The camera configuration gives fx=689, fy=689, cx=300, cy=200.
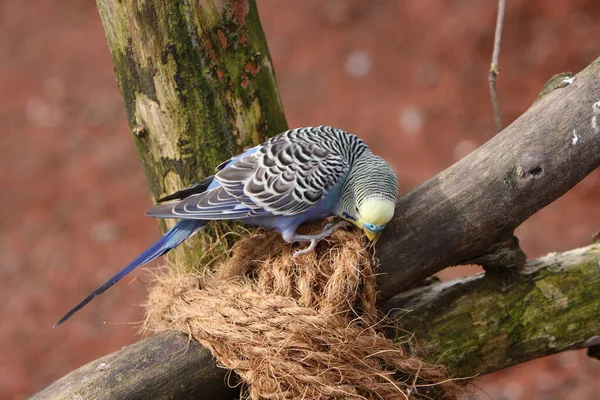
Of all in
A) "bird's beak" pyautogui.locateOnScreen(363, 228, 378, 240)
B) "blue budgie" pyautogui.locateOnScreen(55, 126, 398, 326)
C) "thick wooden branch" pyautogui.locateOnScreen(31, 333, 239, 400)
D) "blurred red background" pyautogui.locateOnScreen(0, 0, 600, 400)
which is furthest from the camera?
"blurred red background" pyautogui.locateOnScreen(0, 0, 600, 400)

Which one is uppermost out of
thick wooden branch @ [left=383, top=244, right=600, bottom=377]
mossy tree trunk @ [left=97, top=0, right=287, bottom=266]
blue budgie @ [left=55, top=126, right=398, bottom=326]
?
mossy tree trunk @ [left=97, top=0, right=287, bottom=266]

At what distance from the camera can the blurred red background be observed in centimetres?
557

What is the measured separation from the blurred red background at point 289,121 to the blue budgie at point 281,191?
2894 mm

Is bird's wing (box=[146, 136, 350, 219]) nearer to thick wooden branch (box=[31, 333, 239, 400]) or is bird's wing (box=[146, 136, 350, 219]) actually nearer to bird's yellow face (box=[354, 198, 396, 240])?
bird's yellow face (box=[354, 198, 396, 240])

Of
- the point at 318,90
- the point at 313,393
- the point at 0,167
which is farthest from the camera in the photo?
the point at 318,90

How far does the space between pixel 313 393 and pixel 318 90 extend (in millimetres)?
5405

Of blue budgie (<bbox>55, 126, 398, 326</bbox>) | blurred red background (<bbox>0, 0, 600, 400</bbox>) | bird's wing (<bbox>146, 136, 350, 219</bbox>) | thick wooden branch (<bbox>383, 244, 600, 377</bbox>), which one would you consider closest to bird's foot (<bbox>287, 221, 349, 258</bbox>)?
blue budgie (<bbox>55, 126, 398, 326</bbox>)

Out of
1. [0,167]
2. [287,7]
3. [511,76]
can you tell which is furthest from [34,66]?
[511,76]

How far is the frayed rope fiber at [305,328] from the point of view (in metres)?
2.30

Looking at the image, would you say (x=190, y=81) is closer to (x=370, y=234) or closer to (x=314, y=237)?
(x=314, y=237)

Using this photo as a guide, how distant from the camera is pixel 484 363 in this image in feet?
8.82

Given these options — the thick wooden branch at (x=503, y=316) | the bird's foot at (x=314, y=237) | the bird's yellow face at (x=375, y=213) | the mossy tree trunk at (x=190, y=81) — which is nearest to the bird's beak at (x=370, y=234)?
the bird's yellow face at (x=375, y=213)

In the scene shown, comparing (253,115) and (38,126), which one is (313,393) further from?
(38,126)

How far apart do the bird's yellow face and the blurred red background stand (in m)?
3.31
